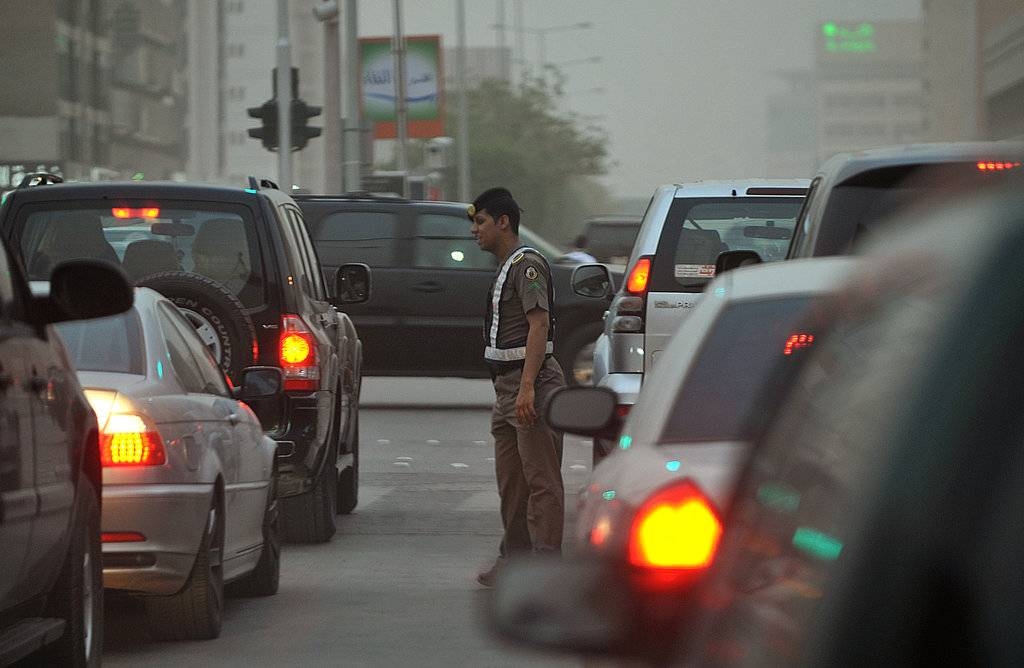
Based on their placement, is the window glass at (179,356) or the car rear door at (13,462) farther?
the window glass at (179,356)

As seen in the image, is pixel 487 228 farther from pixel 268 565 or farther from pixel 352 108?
pixel 352 108

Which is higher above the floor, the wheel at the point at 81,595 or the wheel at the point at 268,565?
the wheel at the point at 81,595

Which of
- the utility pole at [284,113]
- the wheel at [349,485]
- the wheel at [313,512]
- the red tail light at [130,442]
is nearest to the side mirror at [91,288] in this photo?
the red tail light at [130,442]

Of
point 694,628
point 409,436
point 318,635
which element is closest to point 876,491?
point 694,628

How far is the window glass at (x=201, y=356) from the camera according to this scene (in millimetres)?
8531

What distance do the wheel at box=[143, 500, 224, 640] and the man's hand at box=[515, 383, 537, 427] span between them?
177cm

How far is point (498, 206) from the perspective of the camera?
981 centimetres

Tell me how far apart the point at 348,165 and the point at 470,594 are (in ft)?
66.0

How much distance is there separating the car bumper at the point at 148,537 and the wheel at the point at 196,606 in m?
0.28

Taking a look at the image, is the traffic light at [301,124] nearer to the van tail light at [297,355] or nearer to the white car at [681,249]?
the white car at [681,249]

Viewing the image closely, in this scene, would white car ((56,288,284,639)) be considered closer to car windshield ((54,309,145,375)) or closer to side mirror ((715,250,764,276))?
car windshield ((54,309,145,375))

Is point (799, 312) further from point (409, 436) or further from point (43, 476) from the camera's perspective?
point (409, 436)

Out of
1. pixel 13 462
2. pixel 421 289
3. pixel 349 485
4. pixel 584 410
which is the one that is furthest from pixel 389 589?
pixel 421 289

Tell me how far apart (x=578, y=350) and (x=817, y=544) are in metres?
18.8
